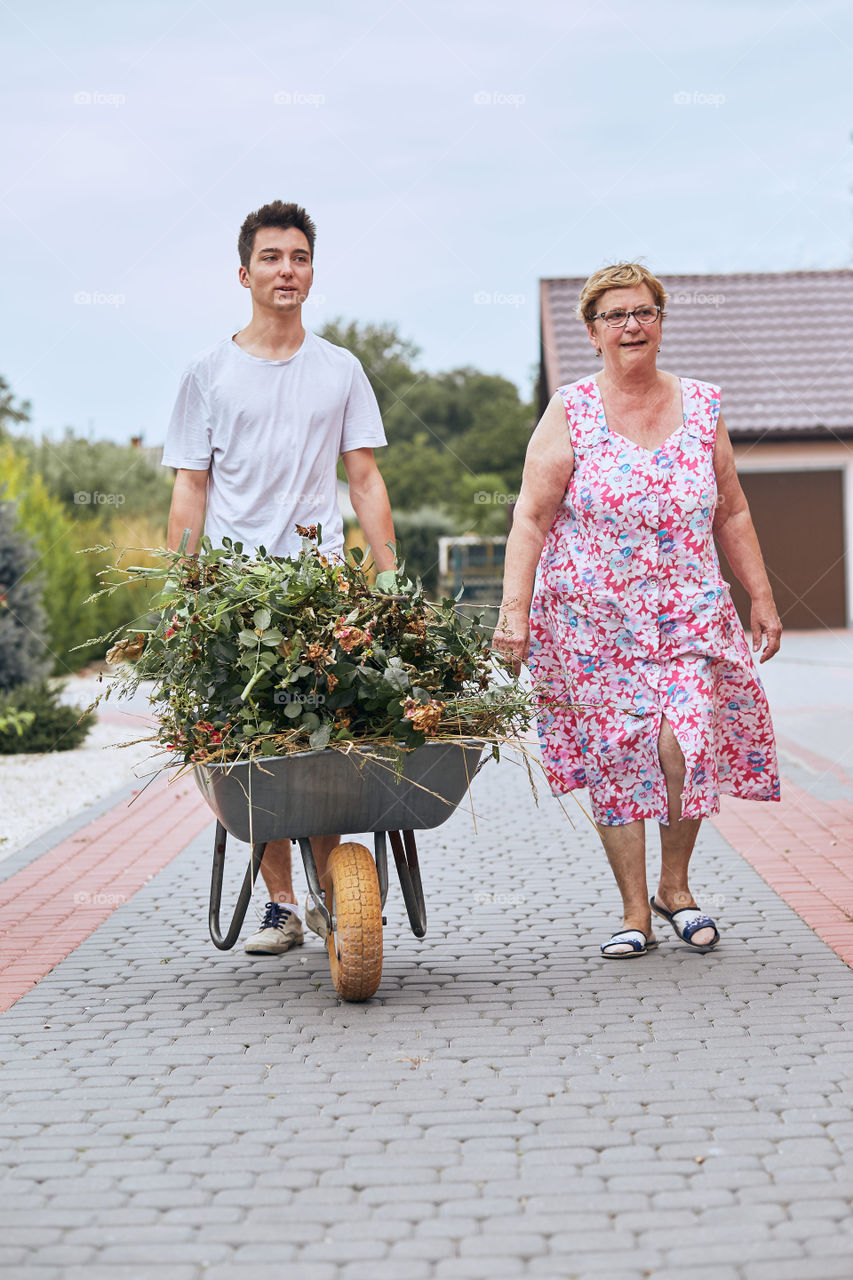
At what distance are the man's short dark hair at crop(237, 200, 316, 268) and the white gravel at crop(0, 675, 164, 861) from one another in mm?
2747

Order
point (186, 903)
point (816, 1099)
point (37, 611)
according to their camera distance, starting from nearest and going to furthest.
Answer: point (816, 1099)
point (186, 903)
point (37, 611)

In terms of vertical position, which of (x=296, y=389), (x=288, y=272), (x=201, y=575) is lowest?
(x=201, y=575)

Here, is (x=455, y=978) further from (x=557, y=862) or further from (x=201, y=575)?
(x=557, y=862)

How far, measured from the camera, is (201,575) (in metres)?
4.41

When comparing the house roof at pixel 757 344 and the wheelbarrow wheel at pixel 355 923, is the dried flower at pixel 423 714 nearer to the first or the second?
the wheelbarrow wheel at pixel 355 923

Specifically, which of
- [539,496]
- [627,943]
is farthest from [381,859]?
[539,496]

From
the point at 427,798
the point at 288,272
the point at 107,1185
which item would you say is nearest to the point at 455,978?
the point at 427,798

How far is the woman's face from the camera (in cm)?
478

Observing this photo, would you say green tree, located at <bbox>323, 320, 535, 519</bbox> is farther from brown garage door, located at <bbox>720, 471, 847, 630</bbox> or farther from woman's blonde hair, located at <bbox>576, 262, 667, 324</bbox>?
woman's blonde hair, located at <bbox>576, 262, 667, 324</bbox>

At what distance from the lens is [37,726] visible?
11.3 meters

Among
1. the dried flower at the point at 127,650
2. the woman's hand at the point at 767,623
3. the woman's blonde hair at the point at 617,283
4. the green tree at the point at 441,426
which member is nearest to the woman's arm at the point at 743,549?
the woman's hand at the point at 767,623

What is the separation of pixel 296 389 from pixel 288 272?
0.37m

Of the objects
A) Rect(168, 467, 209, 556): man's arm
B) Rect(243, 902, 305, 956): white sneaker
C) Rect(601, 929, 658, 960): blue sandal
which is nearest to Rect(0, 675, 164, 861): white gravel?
Rect(243, 902, 305, 956): white sneaker

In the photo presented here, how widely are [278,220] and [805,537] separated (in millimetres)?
18824
